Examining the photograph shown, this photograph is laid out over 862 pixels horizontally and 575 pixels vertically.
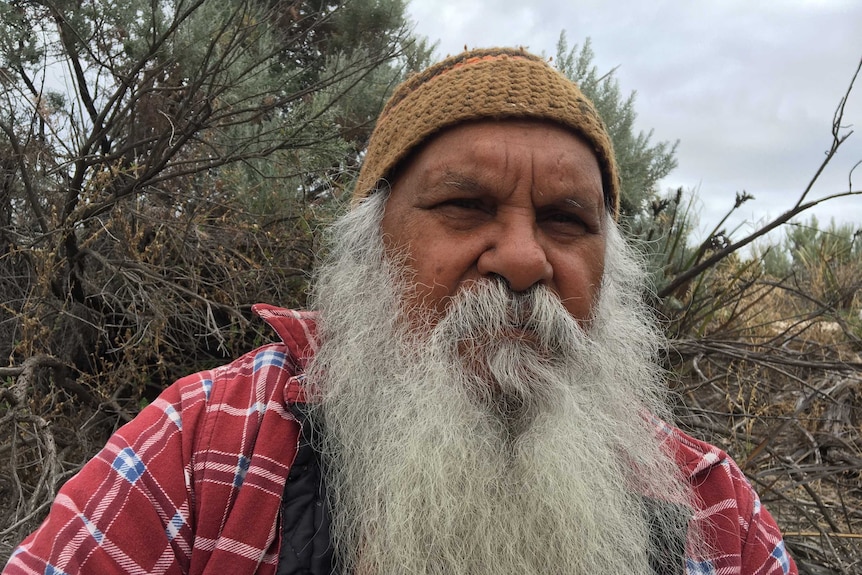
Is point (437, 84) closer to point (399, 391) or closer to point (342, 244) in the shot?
point (342, 244)

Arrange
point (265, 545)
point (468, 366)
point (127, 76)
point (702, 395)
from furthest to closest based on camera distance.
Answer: point (702, 395) < point (127, 76) < point (468, 366) < point (265, 545)

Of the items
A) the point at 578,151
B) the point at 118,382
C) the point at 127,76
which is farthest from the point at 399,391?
the point at 127,76

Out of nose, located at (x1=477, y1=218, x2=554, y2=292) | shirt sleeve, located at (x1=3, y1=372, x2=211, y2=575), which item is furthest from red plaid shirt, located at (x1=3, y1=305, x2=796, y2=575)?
nose, located at (x1=477, y1=218, x2=554, y2=292)

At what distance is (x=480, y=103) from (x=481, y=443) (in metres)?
0.92

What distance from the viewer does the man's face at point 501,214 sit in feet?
4.75

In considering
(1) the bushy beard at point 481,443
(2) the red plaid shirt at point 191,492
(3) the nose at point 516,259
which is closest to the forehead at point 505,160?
(3) the nose at point 516,259

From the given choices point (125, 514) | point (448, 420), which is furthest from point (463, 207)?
point (125, 514)

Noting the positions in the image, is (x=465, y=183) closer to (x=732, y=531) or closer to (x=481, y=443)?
(x=481, y=443)

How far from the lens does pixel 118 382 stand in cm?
281

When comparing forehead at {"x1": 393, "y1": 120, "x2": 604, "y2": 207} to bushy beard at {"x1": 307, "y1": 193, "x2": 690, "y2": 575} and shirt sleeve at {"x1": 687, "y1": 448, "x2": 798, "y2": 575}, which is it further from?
shirt sleeve at {"x1": 687, "y1": 448, "x2": 798, "y2": 575}

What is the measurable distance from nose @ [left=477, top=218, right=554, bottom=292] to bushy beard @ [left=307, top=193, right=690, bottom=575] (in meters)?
0.04

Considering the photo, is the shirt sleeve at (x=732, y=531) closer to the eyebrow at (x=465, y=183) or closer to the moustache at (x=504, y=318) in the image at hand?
the moustache at (x=504, y=318)

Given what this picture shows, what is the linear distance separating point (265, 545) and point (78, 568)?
34 centimetres

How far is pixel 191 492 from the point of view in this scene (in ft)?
3.86
